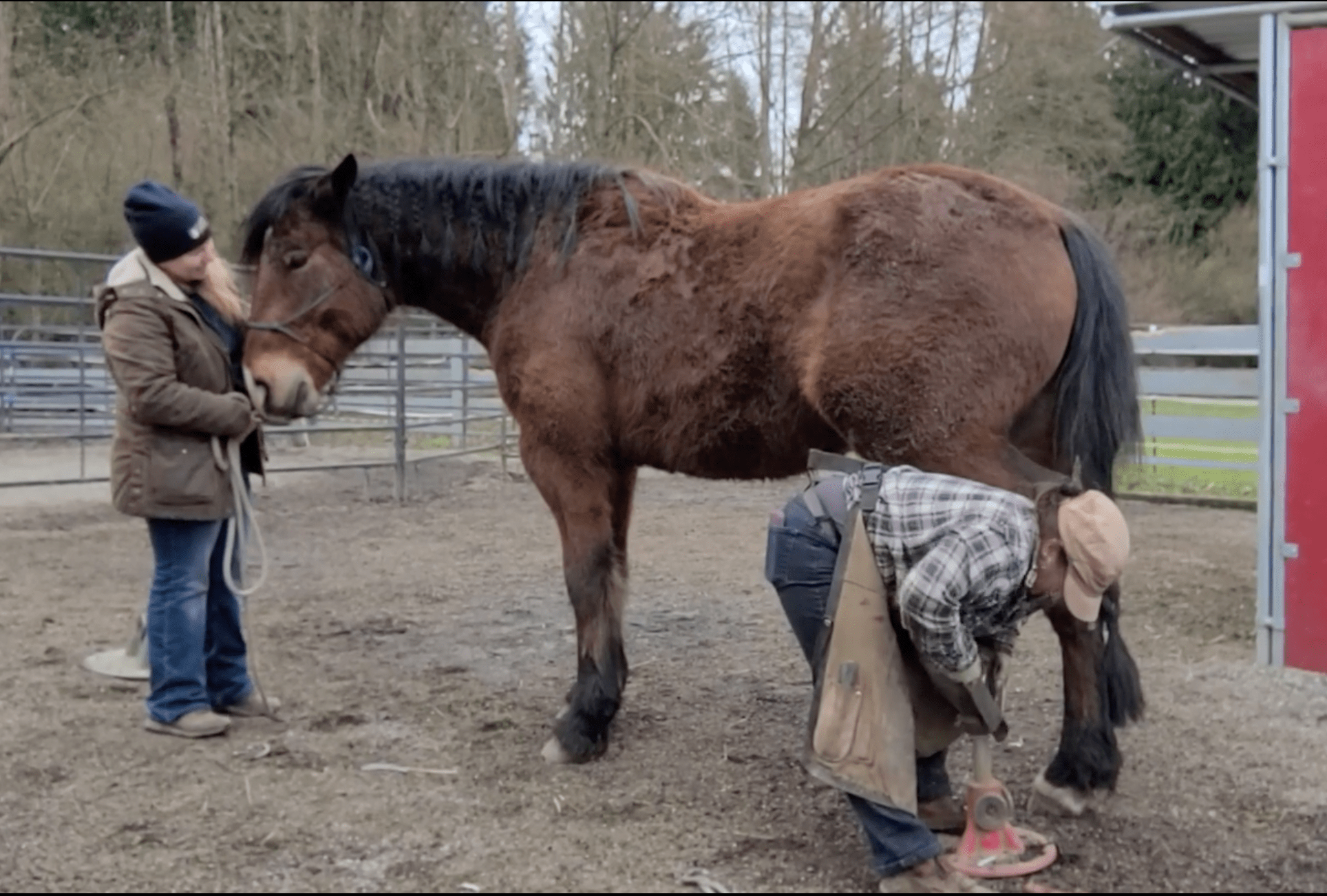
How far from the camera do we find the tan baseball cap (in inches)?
95.2

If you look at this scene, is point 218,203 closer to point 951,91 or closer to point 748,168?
point 748,168

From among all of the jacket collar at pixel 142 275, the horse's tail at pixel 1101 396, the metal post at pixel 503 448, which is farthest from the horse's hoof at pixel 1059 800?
the metal post at pixel 503 448

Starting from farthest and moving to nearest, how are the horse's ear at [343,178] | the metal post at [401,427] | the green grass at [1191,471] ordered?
the green grass at [1191,471], the metal post at [401,427], the horse's ear at [343,178]

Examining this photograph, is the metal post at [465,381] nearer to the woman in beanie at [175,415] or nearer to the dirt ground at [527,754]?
the dirt ground at [527,754]

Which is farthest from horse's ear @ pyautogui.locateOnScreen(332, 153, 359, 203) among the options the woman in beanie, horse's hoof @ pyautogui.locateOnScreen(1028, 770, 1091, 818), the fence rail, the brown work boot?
the fence rail

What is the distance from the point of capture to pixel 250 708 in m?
3.92

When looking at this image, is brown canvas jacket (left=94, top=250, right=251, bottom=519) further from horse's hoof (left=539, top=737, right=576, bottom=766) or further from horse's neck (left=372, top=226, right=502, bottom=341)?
horse's hoof (left=539, top=737, right=576, bottom=766)

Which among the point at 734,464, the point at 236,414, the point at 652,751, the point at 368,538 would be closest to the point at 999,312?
the point at 734,464

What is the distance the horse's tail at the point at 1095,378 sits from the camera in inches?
120

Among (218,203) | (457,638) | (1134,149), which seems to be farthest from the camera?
(1134,149)

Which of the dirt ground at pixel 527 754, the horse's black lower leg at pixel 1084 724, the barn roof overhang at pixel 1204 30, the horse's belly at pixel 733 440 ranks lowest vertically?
the dirt ground at pixel 527 754

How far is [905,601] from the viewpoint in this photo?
94.2 inches

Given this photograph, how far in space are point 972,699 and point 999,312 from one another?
1050 mm

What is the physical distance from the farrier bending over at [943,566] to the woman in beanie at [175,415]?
1.94m
